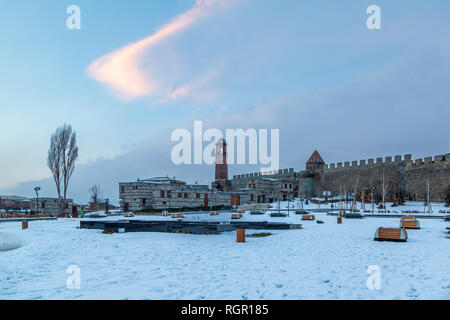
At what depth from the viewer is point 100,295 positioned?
5.43m

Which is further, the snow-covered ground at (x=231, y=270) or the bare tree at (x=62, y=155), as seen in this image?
the bare tree at (x=62, y=155)

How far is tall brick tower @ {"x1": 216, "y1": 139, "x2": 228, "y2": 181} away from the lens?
203 ft

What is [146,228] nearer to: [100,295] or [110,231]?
[110,231]

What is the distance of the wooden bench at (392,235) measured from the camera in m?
10.8

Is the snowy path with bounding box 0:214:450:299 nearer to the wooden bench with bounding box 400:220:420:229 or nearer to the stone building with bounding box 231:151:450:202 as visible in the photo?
the wooden bench with bounding box 400:220:420:229

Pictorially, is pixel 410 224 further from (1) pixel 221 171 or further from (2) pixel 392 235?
(1) pixel 221 171

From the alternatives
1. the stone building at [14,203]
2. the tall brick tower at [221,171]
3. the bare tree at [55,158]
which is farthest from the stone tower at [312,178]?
the stone building at [14,203]

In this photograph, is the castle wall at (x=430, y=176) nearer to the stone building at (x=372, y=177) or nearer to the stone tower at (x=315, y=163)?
the stone building at (x=372, y=177)

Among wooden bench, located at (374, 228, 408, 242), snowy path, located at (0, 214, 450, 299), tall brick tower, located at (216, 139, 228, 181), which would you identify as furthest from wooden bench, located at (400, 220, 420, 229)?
tall brick tower, located at (216, 139, 228, 181)

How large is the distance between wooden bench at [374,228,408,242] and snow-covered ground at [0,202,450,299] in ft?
1.40

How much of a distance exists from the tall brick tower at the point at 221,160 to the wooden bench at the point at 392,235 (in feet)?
167
